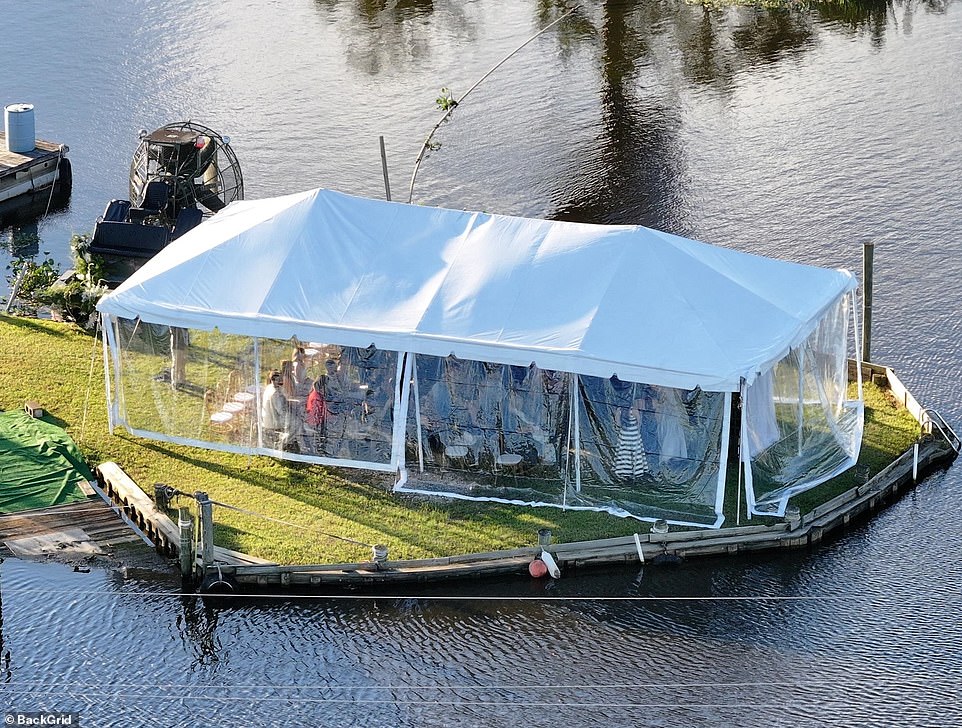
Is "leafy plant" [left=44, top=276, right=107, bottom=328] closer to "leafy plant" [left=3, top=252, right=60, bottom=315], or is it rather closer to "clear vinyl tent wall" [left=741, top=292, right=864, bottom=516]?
"leafy plant" [left=3, top=252, right=60, bottom=315]

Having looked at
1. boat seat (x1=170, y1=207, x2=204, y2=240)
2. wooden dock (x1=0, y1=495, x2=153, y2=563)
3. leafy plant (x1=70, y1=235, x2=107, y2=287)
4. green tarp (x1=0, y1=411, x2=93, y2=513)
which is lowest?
wooden dock (x1=0, y1=495, x2=153, y2=563)

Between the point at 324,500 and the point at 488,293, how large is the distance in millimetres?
3817

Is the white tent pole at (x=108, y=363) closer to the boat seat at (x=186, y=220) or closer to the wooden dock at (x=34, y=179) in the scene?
the boat seat at (x=186, y=220)

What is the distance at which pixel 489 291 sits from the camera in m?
19.5

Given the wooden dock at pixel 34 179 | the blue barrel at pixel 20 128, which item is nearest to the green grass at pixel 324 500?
the wooden dock at pixel 34 179

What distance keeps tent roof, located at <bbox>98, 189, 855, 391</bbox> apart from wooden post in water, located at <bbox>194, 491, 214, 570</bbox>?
311 centimetres

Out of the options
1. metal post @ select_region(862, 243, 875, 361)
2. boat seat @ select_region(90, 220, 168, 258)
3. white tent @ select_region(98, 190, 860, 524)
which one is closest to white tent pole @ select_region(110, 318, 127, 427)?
white tent @ select_region(98, 190, 860, 524)

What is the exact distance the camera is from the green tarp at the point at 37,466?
760 inches

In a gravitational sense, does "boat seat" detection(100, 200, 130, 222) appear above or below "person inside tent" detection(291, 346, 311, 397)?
above

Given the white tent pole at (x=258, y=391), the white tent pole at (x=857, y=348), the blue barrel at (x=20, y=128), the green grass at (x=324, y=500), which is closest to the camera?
the green grass at (x=324, y=500)

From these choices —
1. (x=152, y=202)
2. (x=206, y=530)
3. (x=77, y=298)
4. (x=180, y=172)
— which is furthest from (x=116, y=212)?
(x=206, y=530)

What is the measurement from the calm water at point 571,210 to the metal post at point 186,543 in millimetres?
383

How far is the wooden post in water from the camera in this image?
17.3 meters

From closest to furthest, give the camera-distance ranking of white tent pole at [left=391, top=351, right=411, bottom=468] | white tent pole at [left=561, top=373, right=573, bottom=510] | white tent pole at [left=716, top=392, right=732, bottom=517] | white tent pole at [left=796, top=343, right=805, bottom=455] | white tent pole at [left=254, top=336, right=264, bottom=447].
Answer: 1. white tent pole at [left=716, top=392, right=732, bottom=517]
2. white tent pole at [left=561, top=373, right=573, bottom=510]
3. white tent pole at [left=391, top=351, right=411, bottom=468]
4. white tent pole at [left=796, top=343, right=805, bottom=455]
5. white tent pole at [left=254, top=336, right=264, bottom=447]
